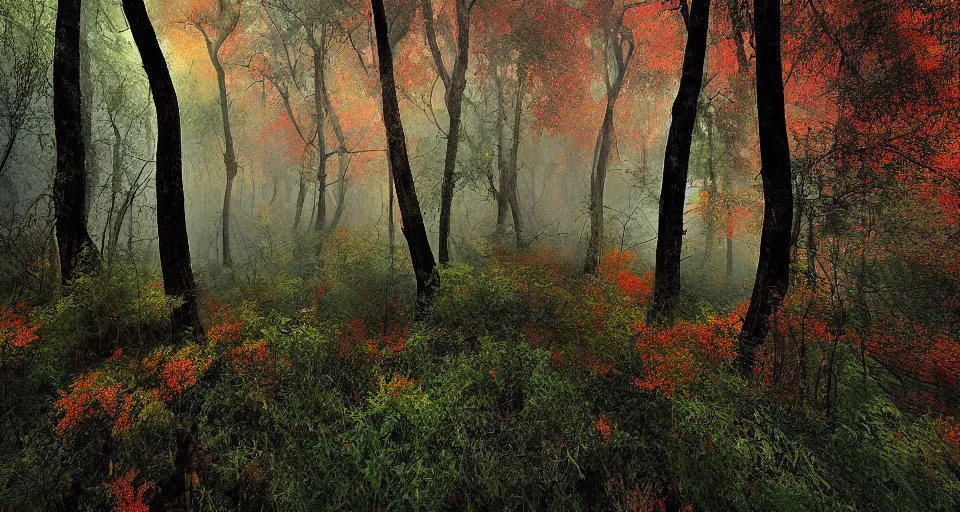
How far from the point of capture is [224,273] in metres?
15.0

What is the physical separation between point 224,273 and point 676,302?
14.5 m

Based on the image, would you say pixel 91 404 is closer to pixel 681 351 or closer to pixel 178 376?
pixel 178 376

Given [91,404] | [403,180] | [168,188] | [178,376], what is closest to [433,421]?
[178,376]

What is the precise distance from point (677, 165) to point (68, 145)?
10201 mm

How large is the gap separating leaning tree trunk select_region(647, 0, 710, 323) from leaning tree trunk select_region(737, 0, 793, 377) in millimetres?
855

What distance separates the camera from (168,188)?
6.70 m

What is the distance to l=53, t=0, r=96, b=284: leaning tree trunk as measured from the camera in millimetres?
7000

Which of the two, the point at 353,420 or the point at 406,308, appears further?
the point at 406,308

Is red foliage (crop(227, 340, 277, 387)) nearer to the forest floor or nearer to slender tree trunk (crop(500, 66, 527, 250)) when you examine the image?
the forest floor

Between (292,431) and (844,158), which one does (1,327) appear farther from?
(844,158)

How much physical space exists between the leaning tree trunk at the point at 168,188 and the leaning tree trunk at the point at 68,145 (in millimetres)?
1404

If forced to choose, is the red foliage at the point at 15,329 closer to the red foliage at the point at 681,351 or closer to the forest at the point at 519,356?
Answer: the forest at the point at 519,356

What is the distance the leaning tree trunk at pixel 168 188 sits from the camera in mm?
6578

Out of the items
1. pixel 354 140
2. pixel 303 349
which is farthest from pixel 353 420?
pixel 354 140
